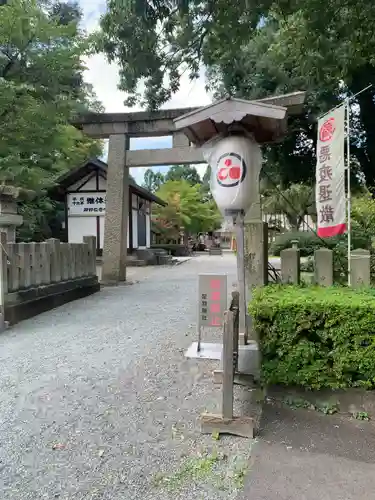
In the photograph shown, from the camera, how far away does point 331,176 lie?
5.14m

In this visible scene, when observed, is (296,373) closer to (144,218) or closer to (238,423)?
(238,423)

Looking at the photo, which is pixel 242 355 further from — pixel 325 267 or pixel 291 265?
pixel 325 267

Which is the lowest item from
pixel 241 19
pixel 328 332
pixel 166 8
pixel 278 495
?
pixel 278 495

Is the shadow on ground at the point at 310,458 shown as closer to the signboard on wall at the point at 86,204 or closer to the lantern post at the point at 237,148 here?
the lantern post at the point at 237,148

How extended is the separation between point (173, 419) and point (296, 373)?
1132 millimetres

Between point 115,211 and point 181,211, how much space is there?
1894cm

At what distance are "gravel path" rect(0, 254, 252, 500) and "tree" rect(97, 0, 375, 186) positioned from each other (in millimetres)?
4202

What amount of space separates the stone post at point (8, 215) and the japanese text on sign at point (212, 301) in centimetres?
468

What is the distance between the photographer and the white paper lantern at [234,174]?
4.38 m

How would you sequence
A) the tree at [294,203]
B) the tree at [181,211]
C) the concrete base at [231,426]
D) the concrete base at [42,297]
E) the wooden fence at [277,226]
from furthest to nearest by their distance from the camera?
1. the tree at [181,211]
2. the tree at [294,203]
3. the wooden fence at [277,226]
4. the concrete base at [42,297]
5. the concrete base at [231,426]

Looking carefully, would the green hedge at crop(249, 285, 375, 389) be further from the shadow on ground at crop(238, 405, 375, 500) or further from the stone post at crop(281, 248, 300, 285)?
the stone post at crop(281, 248, 300, 285)

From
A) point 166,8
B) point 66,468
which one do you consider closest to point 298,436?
point 66,468

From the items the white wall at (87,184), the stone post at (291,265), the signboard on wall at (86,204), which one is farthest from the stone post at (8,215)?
the white wall at (87,184)

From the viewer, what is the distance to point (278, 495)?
243cm
